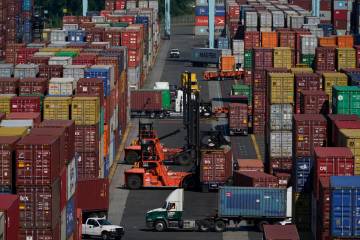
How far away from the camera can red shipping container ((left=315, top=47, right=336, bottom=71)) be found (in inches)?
4881

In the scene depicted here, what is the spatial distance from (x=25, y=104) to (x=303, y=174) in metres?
19.3

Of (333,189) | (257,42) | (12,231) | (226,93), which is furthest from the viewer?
(226,93)

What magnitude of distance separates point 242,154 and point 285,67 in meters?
11.1

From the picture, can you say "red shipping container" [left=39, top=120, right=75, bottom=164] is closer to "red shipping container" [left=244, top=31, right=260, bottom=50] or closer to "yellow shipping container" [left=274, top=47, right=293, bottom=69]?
"yellow shipping container" [left=274, top=47, right=293, bottom=69]

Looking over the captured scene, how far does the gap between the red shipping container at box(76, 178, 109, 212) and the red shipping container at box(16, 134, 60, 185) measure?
727 inches

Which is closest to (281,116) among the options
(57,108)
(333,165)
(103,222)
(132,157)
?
(132,157)

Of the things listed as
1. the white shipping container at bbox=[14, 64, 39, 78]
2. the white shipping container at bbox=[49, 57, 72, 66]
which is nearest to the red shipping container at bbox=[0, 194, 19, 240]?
the white shipping container at bbox=[14, 64, 39, 78]

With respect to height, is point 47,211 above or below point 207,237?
above

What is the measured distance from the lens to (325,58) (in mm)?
124375

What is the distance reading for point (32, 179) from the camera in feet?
225

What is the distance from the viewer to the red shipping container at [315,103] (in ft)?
316

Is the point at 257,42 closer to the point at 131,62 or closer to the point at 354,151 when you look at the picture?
the point at 131,62

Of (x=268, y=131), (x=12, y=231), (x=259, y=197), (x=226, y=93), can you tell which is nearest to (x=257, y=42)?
(x=226, y=93)

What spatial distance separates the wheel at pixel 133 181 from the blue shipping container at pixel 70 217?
2545 cm
